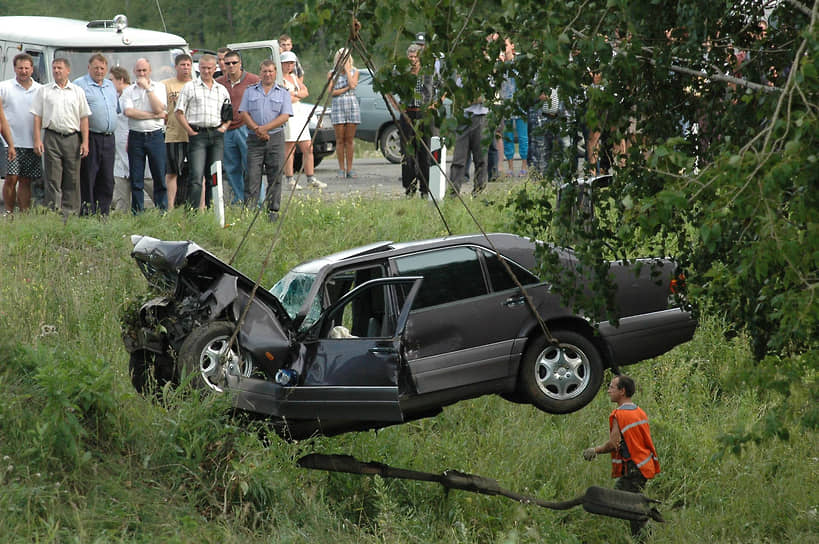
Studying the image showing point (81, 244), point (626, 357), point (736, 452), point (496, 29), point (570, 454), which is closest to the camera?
point (736, 452)

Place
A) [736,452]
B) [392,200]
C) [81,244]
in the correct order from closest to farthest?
1. [736,452]
2. [81,244]
3. [392,200]

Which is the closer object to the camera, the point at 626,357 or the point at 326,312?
the point at 326,312

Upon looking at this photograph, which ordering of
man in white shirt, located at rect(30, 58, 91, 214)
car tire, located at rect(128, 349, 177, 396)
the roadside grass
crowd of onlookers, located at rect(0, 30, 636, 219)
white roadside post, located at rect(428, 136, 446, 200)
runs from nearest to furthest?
the roadside grass < car tire, located at rect(128, 349, 177, 396) < man in white shirt, located at rect(30, 58, 91, 214) < crowd of onlookers, located at rect(0, 30, 636, 219) < white roadside post, located at rect(428, 136, 446, 200)

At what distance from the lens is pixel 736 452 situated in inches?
224

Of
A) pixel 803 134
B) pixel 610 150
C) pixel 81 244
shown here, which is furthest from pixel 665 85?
pixel 81 244

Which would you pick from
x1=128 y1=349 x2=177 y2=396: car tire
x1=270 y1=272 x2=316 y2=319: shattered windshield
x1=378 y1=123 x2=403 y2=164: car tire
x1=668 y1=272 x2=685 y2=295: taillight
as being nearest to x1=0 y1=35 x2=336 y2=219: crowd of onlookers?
x1=270 y1=272 x2=316 y2=319: shattered windshield

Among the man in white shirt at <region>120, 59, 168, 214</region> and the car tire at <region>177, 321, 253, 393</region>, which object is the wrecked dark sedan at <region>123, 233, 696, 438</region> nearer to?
the car tire at <region>177, 321, 253, 393</region>

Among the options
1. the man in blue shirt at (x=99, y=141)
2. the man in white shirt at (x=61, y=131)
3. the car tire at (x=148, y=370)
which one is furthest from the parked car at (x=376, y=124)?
the car tire at (x=148, y=370)

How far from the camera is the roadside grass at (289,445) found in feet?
26.3

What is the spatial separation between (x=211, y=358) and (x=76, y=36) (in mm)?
8658

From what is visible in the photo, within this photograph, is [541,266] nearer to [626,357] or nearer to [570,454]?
[626,357]

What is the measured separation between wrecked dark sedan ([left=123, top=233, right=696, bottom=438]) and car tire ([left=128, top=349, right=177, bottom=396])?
0.01m

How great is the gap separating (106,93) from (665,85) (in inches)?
328

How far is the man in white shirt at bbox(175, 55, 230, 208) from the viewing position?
1393 centimetres
